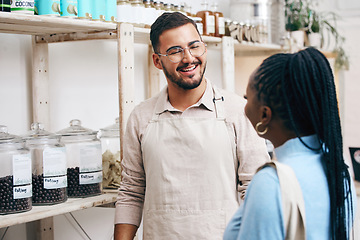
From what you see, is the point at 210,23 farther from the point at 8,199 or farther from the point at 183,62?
the point at 8,199

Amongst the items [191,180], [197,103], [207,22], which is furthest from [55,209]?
[207,22]

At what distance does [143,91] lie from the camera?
2633mm

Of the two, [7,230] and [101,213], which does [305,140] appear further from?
[101,213]

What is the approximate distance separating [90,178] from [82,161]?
7cm

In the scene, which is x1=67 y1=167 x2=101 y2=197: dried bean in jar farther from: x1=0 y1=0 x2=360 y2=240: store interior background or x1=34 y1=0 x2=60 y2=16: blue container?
x1=34 y1=0 x2=60 y2=16: blue container

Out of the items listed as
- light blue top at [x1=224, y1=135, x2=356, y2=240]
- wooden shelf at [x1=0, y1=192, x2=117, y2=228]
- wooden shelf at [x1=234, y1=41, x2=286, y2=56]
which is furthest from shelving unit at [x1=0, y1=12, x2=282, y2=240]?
light blue top at [x1=224, y1=135, x2=356, y2=240]

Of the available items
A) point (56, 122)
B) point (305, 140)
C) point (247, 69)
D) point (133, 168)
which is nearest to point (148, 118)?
point (133, 168)

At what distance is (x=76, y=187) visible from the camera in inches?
72.9

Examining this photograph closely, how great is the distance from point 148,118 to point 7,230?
30.3 inches

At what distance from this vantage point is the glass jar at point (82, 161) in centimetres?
185

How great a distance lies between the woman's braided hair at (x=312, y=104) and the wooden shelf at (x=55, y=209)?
37.3 inches


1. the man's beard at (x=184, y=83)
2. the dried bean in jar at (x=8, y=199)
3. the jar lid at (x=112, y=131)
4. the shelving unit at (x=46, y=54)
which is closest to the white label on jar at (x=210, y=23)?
the shelving unit at (x=46, y=54)

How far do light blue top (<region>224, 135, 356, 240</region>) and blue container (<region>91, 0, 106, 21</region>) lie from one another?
111 centimetres

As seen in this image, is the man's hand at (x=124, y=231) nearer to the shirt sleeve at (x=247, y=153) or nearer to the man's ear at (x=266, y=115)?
the shirt sleeve at (x=247, y=153)
